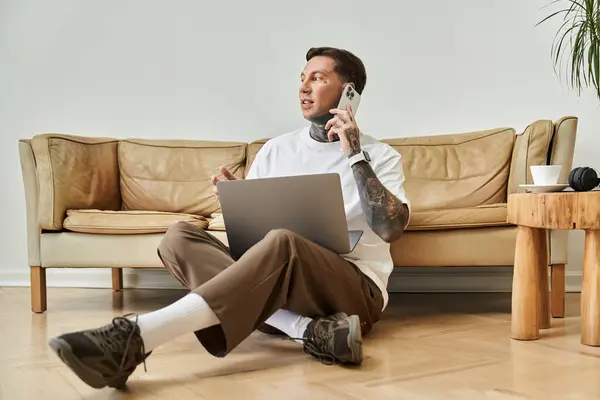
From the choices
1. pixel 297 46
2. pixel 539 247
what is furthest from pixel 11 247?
pixel 539 247

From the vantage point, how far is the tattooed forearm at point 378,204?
2.05m

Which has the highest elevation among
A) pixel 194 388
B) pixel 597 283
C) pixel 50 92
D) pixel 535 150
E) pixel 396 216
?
pixel 50 92

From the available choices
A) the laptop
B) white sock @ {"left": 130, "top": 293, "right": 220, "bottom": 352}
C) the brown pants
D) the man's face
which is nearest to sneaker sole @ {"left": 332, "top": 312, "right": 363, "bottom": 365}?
the brown pants

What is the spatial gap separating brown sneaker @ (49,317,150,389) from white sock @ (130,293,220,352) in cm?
2

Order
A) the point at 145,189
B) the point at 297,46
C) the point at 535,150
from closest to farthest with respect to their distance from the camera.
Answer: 1. the point at 535,150
2. the point at 145,189
3. the point at 297,46

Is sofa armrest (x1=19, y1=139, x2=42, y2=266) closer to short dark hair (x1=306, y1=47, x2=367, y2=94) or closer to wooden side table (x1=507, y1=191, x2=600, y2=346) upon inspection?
short dark hair (x1=306, y1=47, x2=367, y2=94)

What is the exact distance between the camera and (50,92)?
3.96 m

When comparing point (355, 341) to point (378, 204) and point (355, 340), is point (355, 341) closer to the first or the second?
point (355, 340)

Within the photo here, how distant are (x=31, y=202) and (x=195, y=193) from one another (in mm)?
747

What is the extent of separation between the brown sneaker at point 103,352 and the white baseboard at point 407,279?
7.41 feet

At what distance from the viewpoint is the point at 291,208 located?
1.99 metres

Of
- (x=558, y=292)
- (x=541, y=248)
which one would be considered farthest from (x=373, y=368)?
(x=558, y=292)

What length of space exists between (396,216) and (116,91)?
2361mm

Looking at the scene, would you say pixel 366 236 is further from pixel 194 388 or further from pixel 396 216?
pixel 194 388
